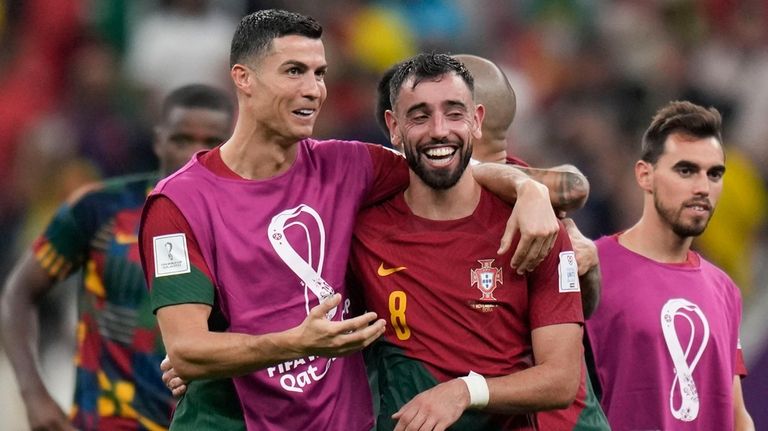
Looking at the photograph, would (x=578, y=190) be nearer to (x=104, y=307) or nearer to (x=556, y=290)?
(x=556, y=290)

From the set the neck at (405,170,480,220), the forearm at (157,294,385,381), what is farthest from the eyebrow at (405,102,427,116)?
the forearm at (157,294,385,381)

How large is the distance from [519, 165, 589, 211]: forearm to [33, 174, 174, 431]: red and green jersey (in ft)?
7.65

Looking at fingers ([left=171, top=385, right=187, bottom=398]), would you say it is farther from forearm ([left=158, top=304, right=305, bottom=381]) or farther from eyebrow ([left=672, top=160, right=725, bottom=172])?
eyebrow ([left=672, top=160, right=725, bottom=172])

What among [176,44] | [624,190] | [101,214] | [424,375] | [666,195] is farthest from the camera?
[176,44]

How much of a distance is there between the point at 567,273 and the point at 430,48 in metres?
6.55

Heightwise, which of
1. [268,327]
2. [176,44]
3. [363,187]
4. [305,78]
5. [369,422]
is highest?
[176,44]

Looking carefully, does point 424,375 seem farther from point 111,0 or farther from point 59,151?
point 111,0

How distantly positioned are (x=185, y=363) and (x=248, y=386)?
0.33 metres

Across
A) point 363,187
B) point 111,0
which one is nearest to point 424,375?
point 363,187

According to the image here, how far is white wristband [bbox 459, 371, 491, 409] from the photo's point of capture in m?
5.25

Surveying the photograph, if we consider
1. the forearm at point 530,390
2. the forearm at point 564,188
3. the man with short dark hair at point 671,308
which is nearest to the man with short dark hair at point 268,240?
the forearm at point 564,188

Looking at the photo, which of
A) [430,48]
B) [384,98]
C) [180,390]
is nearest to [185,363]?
[180,390]

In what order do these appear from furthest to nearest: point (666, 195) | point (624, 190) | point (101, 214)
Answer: point (624, 190) < point (101, 214) < point (666, 195)

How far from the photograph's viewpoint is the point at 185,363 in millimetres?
5102
